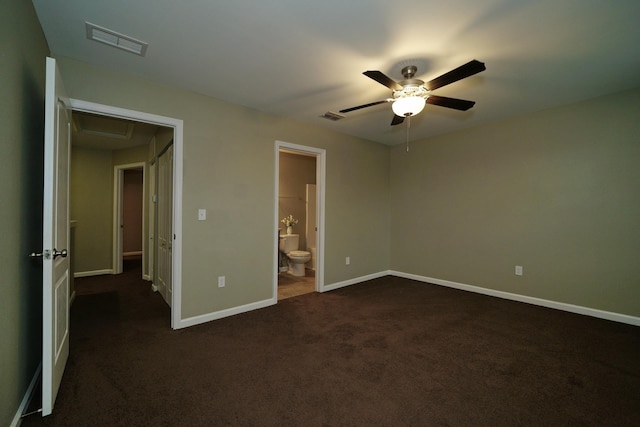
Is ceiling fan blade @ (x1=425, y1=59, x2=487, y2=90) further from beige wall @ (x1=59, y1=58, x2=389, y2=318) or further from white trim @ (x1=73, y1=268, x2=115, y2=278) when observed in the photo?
white trim @ (x1=73, y1=268, x2=115, y2=278)

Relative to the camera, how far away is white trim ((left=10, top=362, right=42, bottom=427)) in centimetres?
153

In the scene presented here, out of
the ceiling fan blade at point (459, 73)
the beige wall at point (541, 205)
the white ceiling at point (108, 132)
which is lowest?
the beige wall at point (541, 205)

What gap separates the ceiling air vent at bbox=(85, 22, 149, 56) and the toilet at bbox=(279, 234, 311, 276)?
3684 mm

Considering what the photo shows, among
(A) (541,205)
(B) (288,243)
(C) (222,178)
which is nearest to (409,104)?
(C) (222,178)

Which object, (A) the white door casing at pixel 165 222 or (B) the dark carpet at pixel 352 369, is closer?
(B) the dark carpet at pixel 352 369

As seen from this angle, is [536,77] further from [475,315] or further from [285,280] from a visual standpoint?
[285,280]

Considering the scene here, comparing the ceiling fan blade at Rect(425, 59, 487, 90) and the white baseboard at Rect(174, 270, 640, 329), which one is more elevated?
the ceiling fan blade at Rect(425, 59, 487, 90)

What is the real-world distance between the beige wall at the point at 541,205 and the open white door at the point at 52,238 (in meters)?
4.56

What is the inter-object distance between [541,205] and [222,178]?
395 centimetres

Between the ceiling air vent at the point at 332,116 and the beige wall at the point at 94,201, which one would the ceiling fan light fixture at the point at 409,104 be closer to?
the ceiling air vent at the point at 332,116

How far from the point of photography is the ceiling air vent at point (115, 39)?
6.44 feet

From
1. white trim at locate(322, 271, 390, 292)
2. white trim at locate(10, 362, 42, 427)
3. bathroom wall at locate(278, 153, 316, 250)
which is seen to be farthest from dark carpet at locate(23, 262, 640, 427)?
bathroom wall at locate(278, 153, 316, 250)

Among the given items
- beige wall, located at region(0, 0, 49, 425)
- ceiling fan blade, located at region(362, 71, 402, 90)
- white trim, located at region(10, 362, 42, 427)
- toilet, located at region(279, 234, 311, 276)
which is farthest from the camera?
toilet, located at region(279, 234, 311, 276)

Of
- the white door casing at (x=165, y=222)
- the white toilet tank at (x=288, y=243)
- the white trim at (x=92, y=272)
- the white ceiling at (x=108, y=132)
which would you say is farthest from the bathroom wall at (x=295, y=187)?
the white trim at (x=92, y=272)
